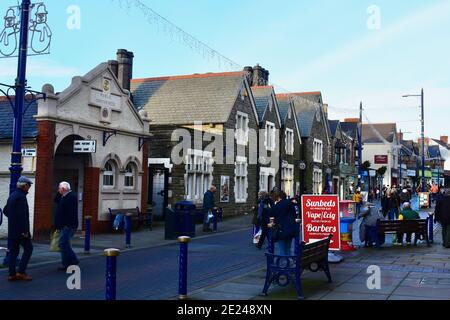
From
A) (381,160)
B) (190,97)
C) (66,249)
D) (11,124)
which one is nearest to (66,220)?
(66,249)

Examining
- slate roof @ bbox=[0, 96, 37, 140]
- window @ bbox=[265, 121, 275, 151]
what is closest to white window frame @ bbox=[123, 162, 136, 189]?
slate roof @ bbox=[0, 96, 37, 140]

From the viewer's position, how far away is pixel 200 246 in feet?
51.9

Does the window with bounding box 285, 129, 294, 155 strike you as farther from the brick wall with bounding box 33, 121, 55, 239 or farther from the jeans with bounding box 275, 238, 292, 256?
the jeans with bounding box 275, 238, 292, 256

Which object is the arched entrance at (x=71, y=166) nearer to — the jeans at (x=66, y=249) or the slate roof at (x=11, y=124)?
the slate roof at (x=11, y=124)

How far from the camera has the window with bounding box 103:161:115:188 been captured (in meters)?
19.5

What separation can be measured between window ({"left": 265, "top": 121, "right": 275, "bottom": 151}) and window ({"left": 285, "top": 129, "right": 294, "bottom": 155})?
2725mm

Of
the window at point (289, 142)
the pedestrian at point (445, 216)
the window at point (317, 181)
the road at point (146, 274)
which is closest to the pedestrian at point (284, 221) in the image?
the road at point (146, 274)

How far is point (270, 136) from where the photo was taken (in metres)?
33.7

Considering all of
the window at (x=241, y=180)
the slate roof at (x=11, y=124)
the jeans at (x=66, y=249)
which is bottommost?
the jeans at (x=66, y=249)

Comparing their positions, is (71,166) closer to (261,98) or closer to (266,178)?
(266,178)

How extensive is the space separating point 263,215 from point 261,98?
1969cm

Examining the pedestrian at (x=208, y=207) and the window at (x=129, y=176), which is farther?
the window at (x=129, y=176)

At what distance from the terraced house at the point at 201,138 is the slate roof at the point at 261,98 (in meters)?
1.48

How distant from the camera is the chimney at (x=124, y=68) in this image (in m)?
28.7
